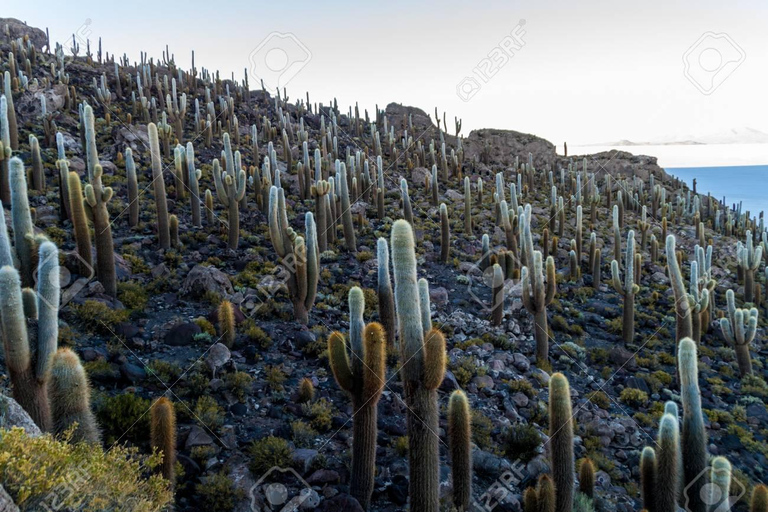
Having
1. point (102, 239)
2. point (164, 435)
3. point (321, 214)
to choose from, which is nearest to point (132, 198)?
point (102, 239)

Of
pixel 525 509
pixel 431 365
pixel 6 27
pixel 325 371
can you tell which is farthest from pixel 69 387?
pixel 6 27

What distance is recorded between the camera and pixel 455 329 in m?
11.3

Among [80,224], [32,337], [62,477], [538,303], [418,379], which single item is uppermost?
[80,224]

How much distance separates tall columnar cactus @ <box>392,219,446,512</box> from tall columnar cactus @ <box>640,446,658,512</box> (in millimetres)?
3050

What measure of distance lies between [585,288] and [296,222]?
32.6 feet

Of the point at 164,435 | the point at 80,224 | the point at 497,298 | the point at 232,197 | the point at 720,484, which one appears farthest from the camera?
the point at 232,197

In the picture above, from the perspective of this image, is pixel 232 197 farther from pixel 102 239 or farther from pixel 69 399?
pixel 69 399

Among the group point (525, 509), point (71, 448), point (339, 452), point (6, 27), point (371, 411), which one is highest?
point (6, 27)

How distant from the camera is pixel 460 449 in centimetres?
584

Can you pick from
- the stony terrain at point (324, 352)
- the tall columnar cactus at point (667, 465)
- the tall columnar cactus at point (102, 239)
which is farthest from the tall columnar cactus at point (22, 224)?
the tall columnar cactus at point (667, 465)

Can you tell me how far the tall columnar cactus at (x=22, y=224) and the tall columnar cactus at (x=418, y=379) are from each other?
5.91m

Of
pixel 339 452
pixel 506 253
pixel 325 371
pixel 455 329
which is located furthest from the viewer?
pixel 506 253

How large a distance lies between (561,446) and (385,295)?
13.5ft

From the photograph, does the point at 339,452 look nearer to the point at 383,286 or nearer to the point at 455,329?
the point at 383,286
